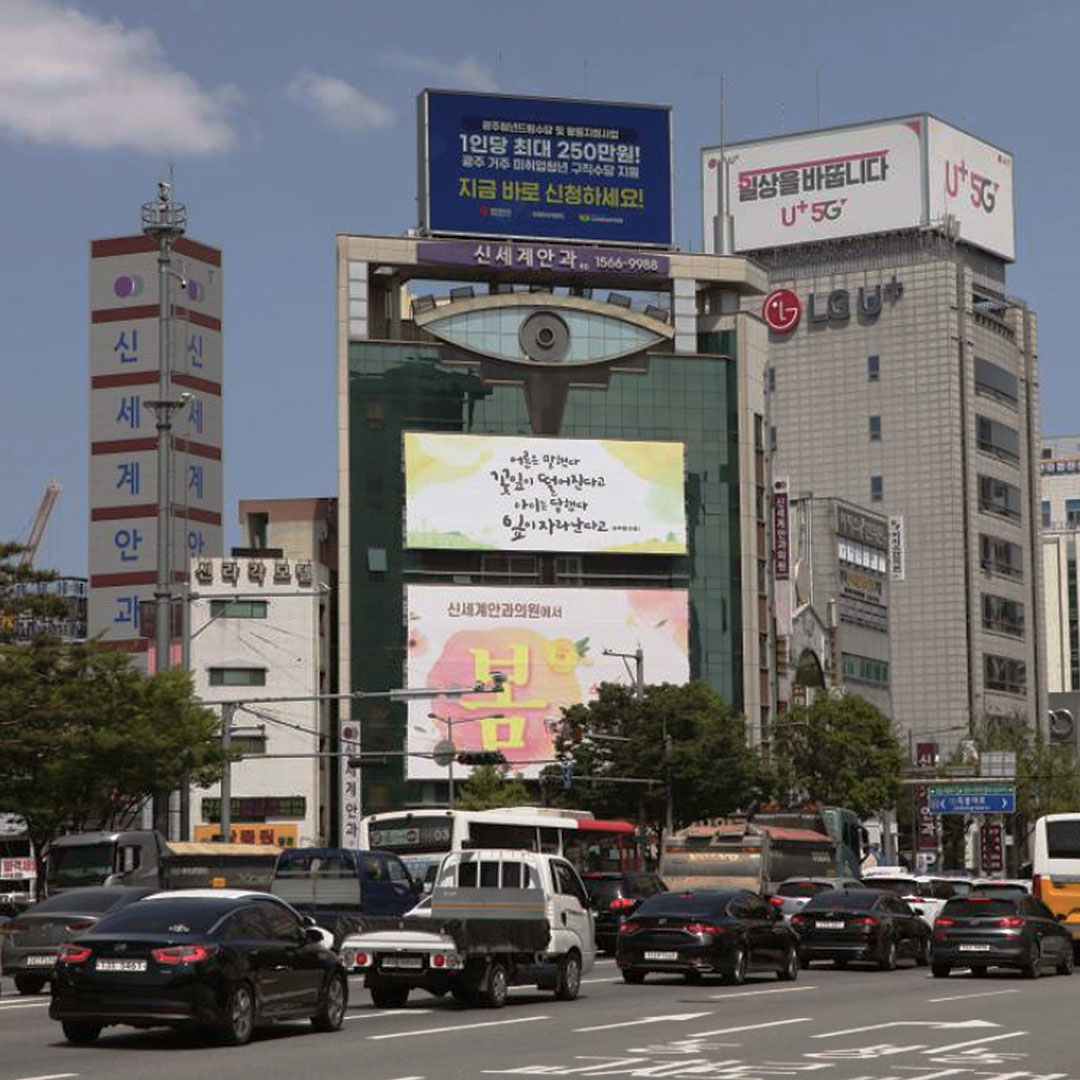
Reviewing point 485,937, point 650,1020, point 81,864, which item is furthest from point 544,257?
point 650,1020

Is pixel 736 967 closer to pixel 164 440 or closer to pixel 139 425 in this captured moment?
pixel 164 440

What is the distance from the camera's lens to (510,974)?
3131 cm

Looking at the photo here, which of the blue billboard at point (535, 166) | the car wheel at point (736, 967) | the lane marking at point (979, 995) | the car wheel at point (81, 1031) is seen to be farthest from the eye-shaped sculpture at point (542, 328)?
the car wheel at point (81, 1031)

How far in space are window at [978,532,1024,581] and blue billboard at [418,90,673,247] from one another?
160 feet

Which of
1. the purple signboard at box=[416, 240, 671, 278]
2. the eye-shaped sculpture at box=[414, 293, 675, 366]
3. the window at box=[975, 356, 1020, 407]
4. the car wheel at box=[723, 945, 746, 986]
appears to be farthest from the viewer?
the window at box=[975, 356, 1020, 407]

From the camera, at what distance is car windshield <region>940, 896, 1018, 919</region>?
1590 inches

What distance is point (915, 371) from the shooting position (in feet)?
559

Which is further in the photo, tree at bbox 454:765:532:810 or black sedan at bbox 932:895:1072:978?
tree at bbox 454:765:532:810

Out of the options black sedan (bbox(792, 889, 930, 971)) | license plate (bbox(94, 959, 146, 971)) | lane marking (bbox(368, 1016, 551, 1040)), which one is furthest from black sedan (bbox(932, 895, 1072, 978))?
license plate (bbox(94, 959, 146, 971))

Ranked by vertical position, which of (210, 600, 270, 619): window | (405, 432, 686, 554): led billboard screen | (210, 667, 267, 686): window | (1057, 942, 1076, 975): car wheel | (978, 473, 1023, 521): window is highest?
(978, 473, 1023, 521): window

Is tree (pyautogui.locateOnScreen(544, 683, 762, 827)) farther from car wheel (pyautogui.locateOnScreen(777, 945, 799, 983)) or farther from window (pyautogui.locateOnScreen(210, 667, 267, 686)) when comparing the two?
car wheel (pyautogui.locateOnScreen(777, 945, 799, 983))

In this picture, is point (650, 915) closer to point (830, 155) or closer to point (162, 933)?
point (162, 933)

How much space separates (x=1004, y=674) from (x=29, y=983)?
142732mm

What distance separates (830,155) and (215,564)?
6816 centimetres
